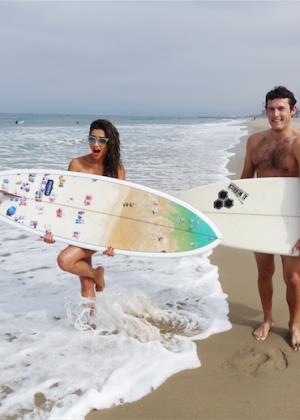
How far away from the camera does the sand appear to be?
224 centimetres

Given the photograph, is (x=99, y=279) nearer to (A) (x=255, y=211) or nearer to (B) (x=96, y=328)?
(B) (x=96, y=328)

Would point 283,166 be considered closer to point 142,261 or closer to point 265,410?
point 265,410

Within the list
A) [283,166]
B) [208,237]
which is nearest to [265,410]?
[208,237]

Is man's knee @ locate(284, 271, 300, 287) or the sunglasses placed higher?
the sunglasses

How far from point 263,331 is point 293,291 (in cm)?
38

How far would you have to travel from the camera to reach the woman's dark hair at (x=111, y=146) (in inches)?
115

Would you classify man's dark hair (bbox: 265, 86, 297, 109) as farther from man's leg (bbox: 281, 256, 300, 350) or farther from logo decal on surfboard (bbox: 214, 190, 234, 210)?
man's leg (bbox: 281, 256, 300, 350)

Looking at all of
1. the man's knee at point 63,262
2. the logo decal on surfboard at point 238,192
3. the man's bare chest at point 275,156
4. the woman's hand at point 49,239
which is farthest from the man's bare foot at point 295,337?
the woman's hand at point 49,239

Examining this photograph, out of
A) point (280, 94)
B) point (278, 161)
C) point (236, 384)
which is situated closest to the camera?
point (236, 384)

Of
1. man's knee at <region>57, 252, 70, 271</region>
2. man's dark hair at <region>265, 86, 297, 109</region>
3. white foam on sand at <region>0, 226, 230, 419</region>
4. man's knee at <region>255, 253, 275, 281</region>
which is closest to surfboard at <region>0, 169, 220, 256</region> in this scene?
man's knee at <region>57, 252, 70, 271</region>

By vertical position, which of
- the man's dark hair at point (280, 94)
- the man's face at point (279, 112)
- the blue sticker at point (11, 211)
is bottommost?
the blue sticker at point (11, 211)

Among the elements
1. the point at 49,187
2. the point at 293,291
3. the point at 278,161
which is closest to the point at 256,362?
the point at 293,291

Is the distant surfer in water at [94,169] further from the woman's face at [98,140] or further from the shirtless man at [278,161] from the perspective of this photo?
the shirtless man at [278,161]

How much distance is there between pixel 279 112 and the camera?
2.65m
